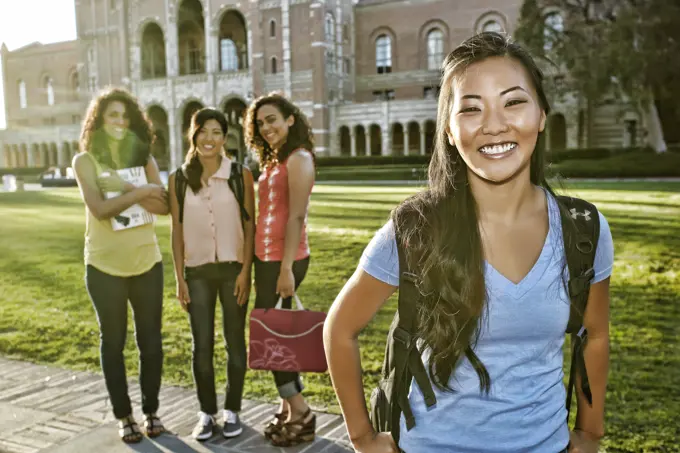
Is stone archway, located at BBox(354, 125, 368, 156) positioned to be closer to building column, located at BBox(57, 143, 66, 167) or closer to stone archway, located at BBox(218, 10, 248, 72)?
stone archway, located at BBox(218, 10, 248, 72)

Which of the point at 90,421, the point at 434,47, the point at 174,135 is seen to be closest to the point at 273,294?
the point at 90,421

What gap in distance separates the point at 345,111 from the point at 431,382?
39.6 m

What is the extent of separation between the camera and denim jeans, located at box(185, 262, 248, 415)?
12.2 feet

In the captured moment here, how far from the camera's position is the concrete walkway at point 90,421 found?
3.66 m

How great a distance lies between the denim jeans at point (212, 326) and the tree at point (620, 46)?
21381 mm

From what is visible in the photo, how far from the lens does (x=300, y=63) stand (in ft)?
134

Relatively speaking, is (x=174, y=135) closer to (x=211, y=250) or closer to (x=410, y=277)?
(x=211, y=250)

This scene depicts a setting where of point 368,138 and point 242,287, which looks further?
point 368,138

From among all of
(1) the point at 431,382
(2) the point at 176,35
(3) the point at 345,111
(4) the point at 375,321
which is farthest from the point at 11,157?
(1) the point at 431,382

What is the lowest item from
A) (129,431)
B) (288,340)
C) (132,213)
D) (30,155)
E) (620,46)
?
(129,431)

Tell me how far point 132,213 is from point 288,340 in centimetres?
115

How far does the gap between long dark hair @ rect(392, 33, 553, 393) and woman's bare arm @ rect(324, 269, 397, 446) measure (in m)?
0.13

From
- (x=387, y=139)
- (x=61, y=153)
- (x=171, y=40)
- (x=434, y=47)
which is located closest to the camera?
(x=387, y=139)

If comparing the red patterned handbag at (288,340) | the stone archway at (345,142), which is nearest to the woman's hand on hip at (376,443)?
the red patterned handbag at (288,340)
